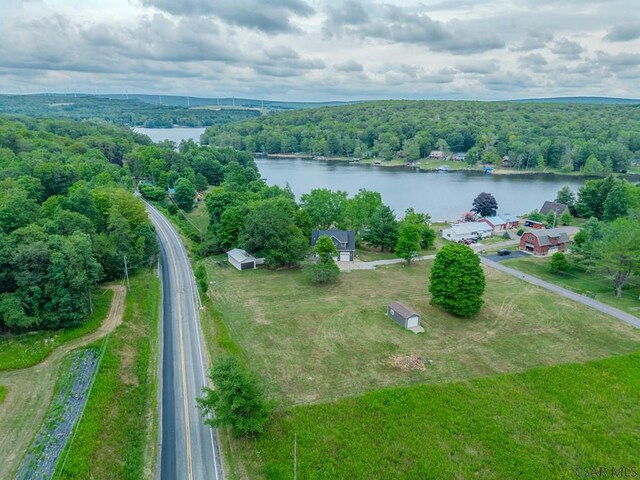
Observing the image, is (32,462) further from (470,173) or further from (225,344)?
(470,173)

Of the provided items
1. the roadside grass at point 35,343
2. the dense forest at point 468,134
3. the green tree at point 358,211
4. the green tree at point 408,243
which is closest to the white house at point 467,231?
the green tree at point 358,211

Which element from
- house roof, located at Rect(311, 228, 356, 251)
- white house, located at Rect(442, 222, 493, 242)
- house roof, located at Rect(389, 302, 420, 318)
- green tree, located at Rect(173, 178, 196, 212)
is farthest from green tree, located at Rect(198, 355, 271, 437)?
green tree, located at Rect(173, 178, 196, 212)

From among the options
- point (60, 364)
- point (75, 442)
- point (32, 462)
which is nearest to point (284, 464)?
point (75, 442)

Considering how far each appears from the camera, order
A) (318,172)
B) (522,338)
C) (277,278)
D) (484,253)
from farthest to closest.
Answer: (318,172)
(484,253)
(277,278)
(522,338)

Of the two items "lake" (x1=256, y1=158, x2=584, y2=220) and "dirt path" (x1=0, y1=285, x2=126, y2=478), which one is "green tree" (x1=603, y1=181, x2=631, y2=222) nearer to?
"lake" (x1=256, y1=158, x2=584, y2=220)

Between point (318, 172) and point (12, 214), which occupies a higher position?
point (12, 214)

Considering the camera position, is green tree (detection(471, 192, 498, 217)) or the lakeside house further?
green tree (detection(471, 192, 498, 217))

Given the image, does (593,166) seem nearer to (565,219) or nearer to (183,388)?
(565,219)
